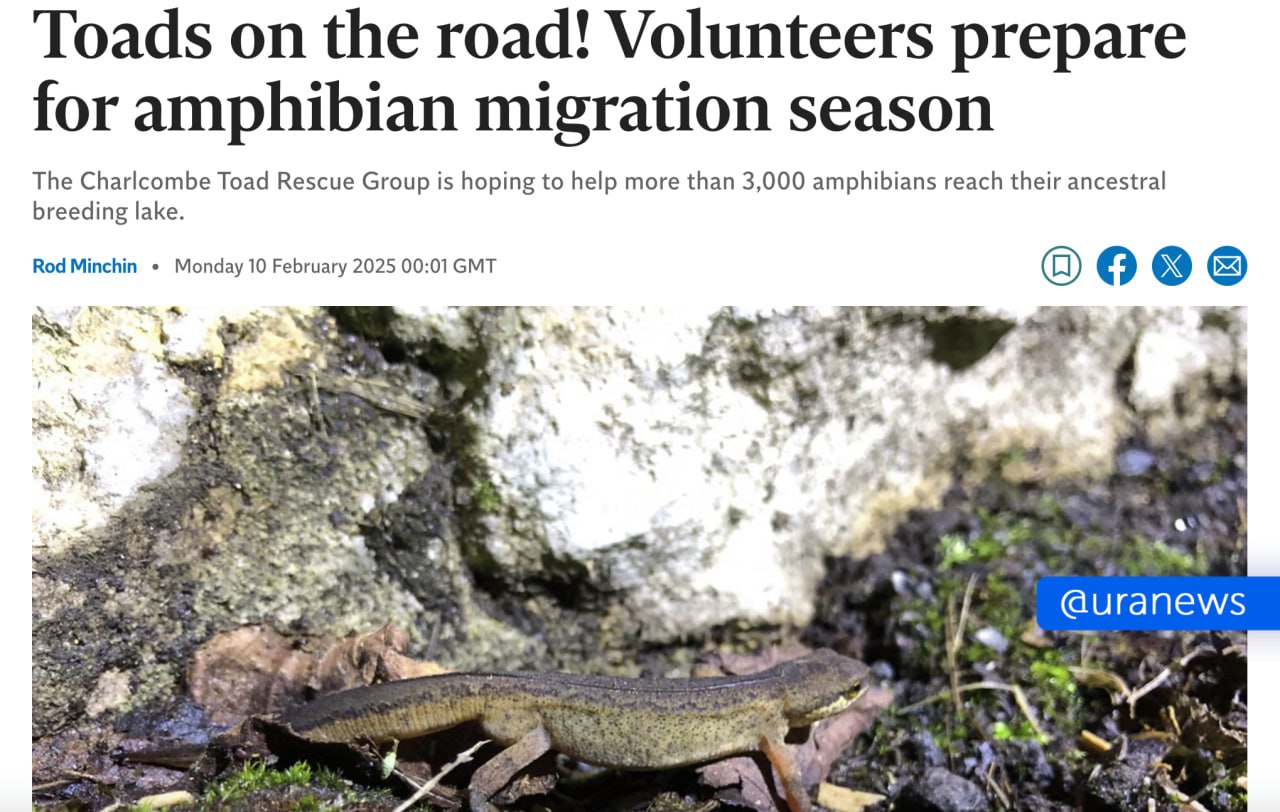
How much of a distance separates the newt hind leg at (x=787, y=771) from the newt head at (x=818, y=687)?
0.12m

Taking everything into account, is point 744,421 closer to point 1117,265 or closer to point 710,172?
point 710,172

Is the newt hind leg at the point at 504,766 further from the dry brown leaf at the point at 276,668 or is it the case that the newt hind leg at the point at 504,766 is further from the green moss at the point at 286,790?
the dry brown leaf at the point at 276,668

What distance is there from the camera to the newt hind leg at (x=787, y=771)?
2.98m

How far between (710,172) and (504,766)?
75.3 inches

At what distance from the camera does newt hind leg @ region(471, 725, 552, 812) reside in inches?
107

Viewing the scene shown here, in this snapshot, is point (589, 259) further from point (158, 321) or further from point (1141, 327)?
point (1141, 327)

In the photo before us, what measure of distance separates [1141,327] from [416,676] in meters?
3.53

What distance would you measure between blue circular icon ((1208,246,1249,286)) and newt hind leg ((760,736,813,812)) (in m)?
2.07

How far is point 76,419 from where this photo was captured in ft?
9.09

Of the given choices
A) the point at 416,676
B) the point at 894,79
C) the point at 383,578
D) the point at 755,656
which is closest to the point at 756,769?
the point at 755,656

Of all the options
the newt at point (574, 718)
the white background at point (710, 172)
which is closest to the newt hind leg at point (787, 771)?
the newt at point (574, 718)

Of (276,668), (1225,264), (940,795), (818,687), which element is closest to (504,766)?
(276,668)

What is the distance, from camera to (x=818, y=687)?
3.21m

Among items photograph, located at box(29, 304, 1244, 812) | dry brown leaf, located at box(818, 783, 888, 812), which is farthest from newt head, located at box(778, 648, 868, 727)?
dry brown leaf, located at box(818, 783, 888, 812)
